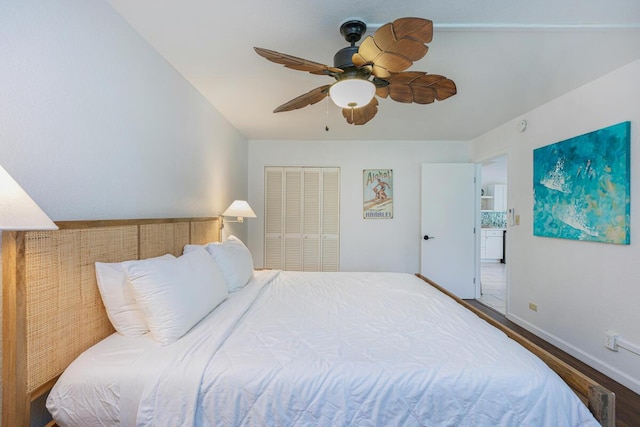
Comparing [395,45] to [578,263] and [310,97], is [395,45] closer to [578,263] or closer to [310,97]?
[310,97]

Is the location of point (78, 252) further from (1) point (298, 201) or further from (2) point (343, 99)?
(1) point (298, 201)

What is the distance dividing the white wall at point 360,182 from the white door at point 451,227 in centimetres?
20

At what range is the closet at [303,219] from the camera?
4098 millimetres

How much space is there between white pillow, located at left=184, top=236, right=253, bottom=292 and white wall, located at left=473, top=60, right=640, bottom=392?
114 inches

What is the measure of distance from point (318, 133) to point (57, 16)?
281 cm

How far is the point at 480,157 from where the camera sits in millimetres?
3818

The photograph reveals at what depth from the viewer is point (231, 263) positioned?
209 cm

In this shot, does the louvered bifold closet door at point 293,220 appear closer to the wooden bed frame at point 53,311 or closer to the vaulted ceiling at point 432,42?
the vaulted ceiling at point 432,42

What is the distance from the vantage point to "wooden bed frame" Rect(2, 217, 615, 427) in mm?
926

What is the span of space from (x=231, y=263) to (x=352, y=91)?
151cm

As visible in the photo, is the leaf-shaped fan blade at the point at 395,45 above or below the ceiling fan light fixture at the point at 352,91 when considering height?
above

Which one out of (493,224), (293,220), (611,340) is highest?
(293,220)

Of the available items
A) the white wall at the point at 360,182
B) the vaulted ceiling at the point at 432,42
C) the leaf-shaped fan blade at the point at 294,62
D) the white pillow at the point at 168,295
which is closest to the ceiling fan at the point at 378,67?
the leaf-shaped fan blade at the point at 294,62

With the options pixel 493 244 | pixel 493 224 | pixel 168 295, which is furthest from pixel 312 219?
pixel 493 224
